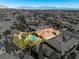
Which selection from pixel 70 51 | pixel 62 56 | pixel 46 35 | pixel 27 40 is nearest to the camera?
pixel 27 40

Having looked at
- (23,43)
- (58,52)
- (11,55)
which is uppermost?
(23,43)

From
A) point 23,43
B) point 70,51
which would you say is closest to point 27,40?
point 23,43

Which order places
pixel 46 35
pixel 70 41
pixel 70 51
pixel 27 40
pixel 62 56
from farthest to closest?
pixel 70 41
pixel 70 51
pixel 62 56
pixel 46 35
pixel 27 40

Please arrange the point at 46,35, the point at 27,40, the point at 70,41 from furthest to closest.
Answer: the point at 70,41, the point at 46,35, the point at 27,40

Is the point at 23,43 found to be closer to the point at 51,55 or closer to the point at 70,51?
the point at 51,55

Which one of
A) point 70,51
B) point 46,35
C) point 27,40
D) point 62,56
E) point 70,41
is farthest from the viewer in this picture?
point 70,41

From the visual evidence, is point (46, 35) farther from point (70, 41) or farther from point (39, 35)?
point (70, 41)

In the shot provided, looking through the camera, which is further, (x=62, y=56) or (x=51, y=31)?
(x=62, y=56)

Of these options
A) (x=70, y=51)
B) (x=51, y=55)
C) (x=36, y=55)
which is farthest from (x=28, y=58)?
(x=70, y=51)

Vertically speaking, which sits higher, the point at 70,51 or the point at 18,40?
the point at 18,40
